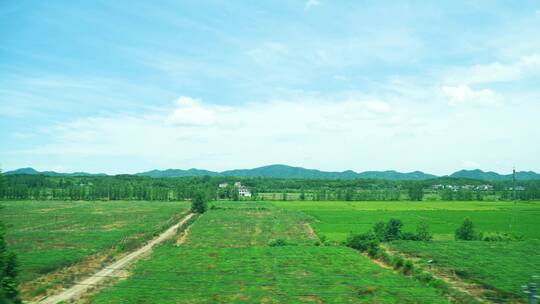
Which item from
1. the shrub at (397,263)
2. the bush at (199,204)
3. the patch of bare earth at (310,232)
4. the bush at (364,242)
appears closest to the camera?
the shrub at (397,263)

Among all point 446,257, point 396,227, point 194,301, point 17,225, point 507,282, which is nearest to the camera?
point 194,301

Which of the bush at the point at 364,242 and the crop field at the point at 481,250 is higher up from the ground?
the bush at the point at 364,242

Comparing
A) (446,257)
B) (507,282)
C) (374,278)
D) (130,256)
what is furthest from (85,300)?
(446,257)

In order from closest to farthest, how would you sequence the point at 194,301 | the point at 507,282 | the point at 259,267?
the point at 194,301
the point at 507,282
the point at 259,267

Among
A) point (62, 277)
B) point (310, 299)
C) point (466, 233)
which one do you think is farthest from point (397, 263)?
point (62, 277)

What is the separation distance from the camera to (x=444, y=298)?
23.6m

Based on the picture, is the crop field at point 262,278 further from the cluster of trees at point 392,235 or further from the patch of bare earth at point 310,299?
the cluster of trees at point 392,235

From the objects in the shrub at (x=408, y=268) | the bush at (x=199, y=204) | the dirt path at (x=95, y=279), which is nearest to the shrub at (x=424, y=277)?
the shrub at (x=408, y=268)

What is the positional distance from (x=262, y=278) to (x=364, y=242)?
55.3ft

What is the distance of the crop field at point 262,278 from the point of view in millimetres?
23406

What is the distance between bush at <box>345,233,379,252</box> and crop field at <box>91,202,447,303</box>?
170 cm

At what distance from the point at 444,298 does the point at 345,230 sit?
3474 cm

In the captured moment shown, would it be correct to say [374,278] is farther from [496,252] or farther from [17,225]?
[17,225]

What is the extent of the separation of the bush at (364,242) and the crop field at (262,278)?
5.56 ft
